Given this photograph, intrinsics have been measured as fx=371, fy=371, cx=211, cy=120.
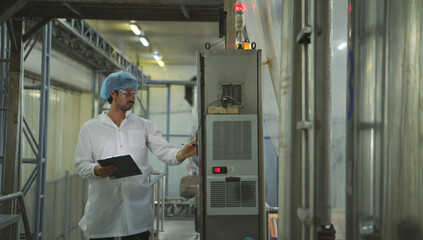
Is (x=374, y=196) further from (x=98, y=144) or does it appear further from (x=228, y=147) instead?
(x=98, y=144)

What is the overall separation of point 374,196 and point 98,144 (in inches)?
75.7

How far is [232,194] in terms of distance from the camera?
2.64m

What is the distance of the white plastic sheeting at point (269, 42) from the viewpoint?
227 cm

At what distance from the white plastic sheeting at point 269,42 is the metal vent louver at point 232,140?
0.57 feet

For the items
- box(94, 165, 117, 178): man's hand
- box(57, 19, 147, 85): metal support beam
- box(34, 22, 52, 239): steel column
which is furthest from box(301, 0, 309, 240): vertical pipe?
box(57, 19, 147, 85): metal support beam

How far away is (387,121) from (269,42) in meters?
1.57

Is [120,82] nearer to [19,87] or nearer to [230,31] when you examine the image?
[230,31]

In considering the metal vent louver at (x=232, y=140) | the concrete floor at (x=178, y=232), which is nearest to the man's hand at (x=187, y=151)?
the metal vent louver at (x=232, y=140)

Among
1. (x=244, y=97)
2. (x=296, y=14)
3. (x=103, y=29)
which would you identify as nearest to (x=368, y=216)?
(x=296, y=14)

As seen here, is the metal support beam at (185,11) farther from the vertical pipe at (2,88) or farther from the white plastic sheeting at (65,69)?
the white plastic sheeting at (65,69)

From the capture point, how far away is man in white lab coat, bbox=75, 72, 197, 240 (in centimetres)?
238

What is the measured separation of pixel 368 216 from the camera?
998mm

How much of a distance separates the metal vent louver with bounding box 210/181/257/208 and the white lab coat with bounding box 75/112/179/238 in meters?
0.36

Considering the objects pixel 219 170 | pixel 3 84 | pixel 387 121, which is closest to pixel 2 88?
pixel 3 84
